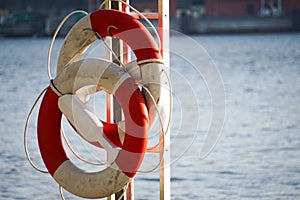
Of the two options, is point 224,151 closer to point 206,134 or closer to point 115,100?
point 206,134

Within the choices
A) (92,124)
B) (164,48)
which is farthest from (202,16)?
(92,124)

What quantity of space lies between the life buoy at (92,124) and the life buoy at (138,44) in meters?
0.05

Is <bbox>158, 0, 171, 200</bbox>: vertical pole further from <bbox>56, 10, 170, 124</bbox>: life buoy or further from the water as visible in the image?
the water

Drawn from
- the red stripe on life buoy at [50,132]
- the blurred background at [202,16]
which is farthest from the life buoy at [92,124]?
the blurred background at [202,16]

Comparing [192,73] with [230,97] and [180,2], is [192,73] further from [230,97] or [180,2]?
[180,2]

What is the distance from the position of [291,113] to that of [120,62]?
5.18 m

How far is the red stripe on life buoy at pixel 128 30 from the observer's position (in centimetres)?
267

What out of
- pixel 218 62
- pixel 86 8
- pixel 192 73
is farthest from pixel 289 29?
pixel 192 73

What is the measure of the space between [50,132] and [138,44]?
1.34ft

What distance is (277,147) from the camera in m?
5.63

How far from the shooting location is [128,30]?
2.69m

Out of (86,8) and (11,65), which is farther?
(86,8)

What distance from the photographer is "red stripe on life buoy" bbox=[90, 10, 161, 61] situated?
8.75ft

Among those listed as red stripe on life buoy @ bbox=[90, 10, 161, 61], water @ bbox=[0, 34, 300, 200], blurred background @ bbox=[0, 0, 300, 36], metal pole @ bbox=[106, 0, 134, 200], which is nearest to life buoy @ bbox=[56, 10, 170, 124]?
red stripe on life buoy @ bbox=[90, 10, 161, 61]
